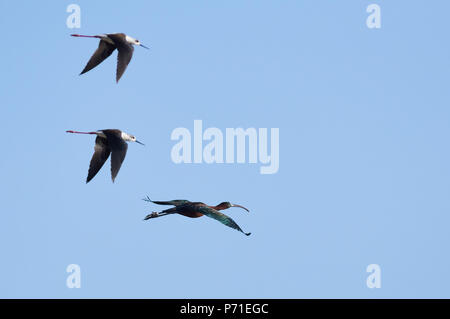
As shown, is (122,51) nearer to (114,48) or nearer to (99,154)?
(114,48)

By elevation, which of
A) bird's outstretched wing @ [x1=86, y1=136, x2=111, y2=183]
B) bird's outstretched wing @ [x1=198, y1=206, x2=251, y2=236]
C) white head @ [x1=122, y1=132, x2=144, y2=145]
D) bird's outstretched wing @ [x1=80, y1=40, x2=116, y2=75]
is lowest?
bird's outstretched wing @ [x1=198, y1=206, x2=251, y2=236]

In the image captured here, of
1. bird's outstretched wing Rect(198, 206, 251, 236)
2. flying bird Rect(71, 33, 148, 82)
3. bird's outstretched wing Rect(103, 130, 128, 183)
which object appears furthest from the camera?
flying bird Rect(71, 33, 148, 82)

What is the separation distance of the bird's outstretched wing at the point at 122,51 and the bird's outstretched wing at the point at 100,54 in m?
0.34

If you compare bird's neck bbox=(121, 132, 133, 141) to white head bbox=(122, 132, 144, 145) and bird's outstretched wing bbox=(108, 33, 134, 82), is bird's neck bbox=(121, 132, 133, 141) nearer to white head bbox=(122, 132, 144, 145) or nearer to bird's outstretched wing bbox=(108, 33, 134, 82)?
white head bbox=(122, 132, 144, 145)

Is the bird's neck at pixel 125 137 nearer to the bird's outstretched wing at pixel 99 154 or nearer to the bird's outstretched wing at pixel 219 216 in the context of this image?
the bird's outstretched wing at pixel 99 154

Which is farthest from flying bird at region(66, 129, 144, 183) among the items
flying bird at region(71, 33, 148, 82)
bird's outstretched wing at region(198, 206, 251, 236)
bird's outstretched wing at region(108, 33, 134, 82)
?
bird's outstretched wing at region(198, 206, 251, 236)

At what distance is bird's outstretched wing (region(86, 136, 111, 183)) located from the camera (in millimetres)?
29453

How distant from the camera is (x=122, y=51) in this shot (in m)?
30.8

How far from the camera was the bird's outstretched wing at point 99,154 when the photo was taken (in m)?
29.5

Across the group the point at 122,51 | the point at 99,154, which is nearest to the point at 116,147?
the point at 99,154
